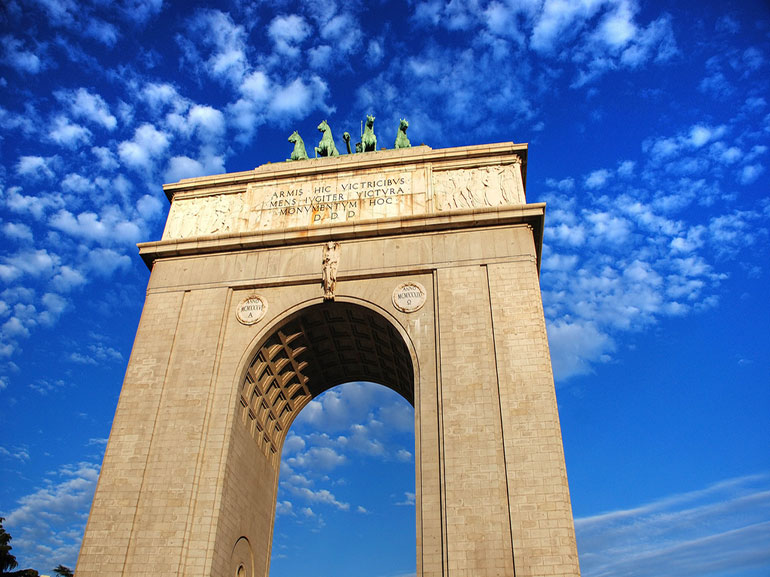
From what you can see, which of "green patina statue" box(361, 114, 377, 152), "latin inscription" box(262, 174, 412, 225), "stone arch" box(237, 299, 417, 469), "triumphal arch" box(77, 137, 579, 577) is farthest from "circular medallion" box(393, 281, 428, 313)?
"green patina statue" box(361, 114, 377, 152)

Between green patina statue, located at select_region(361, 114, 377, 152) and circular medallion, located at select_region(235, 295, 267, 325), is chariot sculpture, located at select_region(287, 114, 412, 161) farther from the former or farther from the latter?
circular medallion, located at select_region(235, 295, 267, 325)

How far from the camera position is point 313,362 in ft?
84.8

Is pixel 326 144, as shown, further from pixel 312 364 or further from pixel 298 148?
pixel 312 364

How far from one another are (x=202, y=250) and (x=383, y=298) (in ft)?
24.5

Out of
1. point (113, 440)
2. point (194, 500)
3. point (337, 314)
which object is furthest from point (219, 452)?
point (337, 314)

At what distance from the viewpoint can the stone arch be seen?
2225 centimetres

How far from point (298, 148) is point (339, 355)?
9357 mm

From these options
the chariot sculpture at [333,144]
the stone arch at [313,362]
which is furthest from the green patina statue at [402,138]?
the stone arch at [313,362]

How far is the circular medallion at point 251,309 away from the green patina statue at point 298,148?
305 inches

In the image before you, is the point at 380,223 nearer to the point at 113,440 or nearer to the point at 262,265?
the point at 262,265

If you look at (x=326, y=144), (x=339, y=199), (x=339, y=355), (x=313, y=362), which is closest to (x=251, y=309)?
(x=313, y=362)

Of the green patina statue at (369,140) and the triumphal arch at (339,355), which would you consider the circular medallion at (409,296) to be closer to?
the triumphal arch at (339,355)

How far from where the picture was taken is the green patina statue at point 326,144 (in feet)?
90.4

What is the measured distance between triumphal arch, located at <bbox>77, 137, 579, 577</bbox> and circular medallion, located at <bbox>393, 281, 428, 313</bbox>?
57 mm
